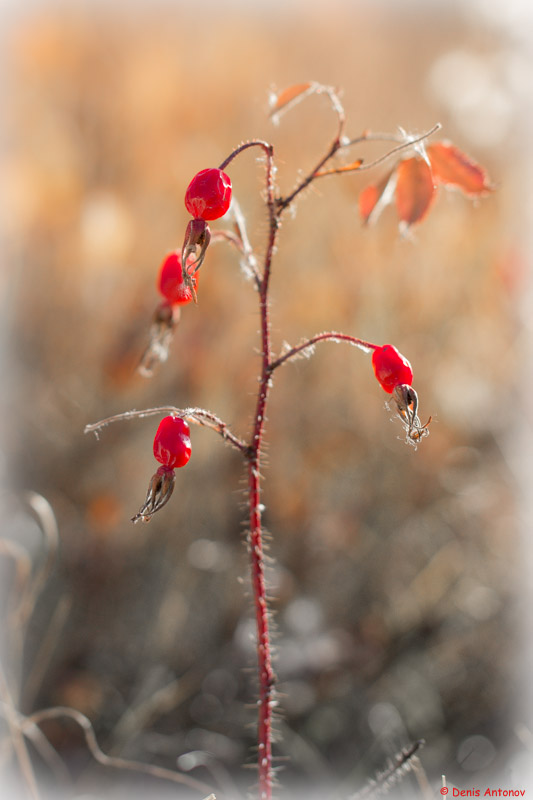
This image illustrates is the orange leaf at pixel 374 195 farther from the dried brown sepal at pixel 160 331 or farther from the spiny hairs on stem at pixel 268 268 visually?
the dried brown sepal at pixel 160 331

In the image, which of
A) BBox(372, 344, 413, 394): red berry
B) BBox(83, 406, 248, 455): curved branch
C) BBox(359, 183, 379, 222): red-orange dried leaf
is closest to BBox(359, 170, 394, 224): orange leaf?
BBox(359, 183, 379, 222): red-orange dried leaf

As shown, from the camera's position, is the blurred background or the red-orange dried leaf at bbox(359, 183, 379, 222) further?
the blurred background

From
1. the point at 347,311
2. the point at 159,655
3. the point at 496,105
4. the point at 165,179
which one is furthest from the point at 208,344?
the point at 496,105

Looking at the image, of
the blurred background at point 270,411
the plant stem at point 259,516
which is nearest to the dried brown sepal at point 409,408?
the plant stem at point 259,516

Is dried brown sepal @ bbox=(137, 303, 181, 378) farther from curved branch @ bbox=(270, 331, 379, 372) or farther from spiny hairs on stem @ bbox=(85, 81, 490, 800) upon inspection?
curved branch @ bbox=(270, 331, 379, 372)

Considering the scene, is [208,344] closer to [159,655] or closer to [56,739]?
[159,655]

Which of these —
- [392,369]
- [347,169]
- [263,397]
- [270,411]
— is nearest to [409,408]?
[392,369]
